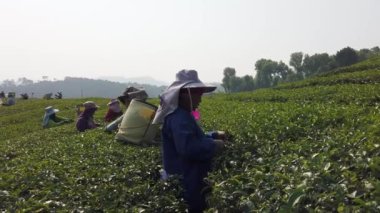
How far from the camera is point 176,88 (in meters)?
4.57

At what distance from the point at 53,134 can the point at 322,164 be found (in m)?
9.92

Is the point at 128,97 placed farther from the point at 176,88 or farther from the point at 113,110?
the point at 176,88

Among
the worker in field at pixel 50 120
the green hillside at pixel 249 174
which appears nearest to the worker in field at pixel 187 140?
the green hillside at pixel 249 174

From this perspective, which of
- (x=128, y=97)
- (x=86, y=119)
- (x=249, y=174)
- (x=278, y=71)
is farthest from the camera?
(x=278, y=71)

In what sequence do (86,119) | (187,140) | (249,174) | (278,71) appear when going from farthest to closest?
(278,71) < (86,119) < (187,140) < (249,174)

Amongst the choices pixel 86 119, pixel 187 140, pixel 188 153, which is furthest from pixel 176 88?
pixel 86 119

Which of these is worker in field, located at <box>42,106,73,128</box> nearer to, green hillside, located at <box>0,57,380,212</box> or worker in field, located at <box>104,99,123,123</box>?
worker in field, located at <box>104,99,123,123</box>

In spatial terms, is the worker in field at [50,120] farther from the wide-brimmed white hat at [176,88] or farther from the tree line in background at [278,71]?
the tree line in background at [278,71]

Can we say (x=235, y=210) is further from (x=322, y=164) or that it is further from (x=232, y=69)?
(x=232, y=69)

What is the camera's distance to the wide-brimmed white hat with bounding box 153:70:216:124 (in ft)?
14.9

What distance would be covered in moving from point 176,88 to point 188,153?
711mm

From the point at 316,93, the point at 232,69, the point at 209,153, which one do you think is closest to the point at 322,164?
the point at 209,153

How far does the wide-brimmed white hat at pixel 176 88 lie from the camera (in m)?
4.54

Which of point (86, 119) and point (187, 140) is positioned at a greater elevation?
point (187, 140)
